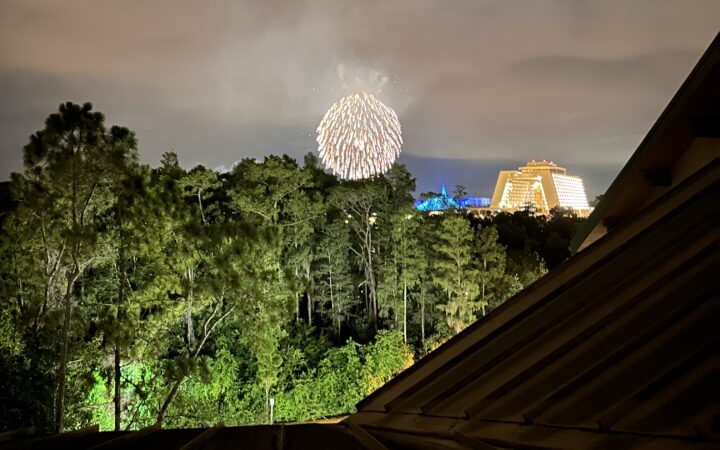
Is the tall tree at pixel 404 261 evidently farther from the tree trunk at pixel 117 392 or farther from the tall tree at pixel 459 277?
the tree trunk at pixel 117 392

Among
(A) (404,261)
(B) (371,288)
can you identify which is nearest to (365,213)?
(A) (404,261)

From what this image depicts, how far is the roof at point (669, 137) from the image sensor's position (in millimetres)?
3010

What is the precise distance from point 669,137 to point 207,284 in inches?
338

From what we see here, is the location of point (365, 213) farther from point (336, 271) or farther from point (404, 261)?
point (404, 261)

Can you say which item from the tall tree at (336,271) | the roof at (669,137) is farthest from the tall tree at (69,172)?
the tall tree at (336,271)

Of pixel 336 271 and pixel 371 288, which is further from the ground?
pixel 336 271

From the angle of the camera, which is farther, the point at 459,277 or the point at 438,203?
the point at 438,203

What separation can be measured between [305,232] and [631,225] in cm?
1853

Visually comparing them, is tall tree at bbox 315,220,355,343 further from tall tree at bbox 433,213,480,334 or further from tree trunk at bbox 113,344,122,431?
tree trunk at bbox 113,344,122,431

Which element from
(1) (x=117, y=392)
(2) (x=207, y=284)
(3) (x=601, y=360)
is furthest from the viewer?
(2) (x=207, y=284)

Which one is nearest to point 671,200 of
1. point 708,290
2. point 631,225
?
point 631,225

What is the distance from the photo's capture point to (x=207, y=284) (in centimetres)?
1033

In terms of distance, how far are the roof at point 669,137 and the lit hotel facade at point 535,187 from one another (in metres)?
61.9

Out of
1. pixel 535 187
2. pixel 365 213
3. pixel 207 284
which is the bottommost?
pixel 207 284
